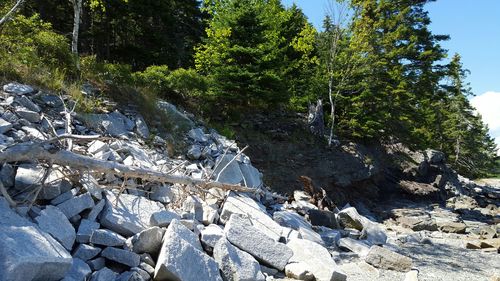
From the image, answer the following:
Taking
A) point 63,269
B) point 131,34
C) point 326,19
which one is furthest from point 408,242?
point 131,34

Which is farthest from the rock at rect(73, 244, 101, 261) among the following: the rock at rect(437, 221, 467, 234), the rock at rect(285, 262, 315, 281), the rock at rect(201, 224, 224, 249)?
the rock at rect(437, 221, 467, 234)

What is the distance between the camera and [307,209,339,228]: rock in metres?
8.83

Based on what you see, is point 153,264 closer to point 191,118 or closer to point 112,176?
point 112,176

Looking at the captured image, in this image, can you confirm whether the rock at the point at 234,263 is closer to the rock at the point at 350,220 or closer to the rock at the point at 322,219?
the rock at the point at 322,219

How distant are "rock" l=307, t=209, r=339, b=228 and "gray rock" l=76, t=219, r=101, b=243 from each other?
5802mm

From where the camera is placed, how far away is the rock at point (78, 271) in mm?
3305

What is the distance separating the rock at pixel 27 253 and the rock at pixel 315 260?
3259 millimetres

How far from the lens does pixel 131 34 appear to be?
838 inches

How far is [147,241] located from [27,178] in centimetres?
155

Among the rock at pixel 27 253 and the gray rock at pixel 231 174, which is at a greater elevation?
the gray rock at pixel 231 174

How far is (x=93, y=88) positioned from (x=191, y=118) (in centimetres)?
300

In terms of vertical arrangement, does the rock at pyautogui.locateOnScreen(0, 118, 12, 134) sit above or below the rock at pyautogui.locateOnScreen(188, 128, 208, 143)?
below

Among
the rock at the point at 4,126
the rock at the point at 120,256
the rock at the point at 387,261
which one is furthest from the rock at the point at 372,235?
the rock at the point at 4,126

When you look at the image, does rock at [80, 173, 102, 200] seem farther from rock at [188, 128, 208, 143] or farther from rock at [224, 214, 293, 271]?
rock at [188, 128, 208, 143]
